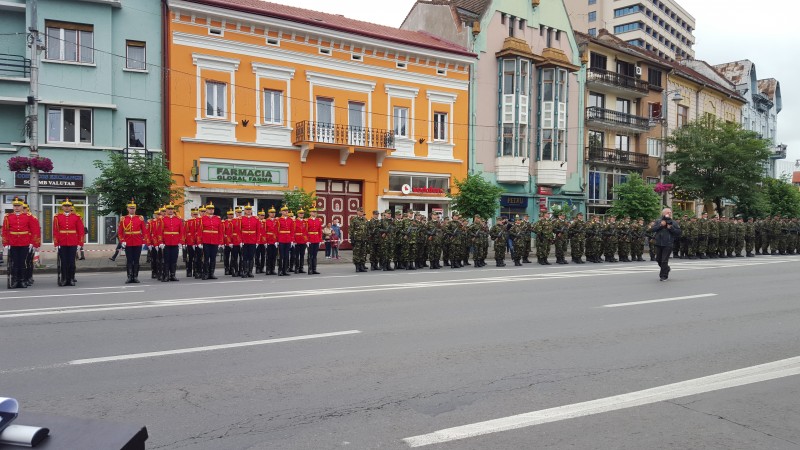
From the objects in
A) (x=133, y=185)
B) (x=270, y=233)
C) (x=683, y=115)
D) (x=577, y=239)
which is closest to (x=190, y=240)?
(x=270, y=233)

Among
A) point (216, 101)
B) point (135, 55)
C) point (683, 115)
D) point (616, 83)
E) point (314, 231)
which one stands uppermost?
point (616, 83)

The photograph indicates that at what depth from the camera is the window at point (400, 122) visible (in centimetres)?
3106

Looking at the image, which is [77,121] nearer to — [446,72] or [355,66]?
[355,66]

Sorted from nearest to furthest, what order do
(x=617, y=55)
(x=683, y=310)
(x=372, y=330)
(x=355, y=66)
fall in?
(x=372, y=330)
(x=683, y=310)
(x=355, y=66)
(x=617, y=55)

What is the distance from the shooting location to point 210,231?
16781 mm

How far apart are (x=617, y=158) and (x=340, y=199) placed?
878 inches

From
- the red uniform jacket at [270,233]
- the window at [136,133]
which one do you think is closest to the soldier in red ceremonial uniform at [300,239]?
the red uniform jacket at [270,233]

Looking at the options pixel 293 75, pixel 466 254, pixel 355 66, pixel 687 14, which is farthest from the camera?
pixel 687 14

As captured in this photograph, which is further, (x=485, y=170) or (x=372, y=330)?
(x=485, y=170)

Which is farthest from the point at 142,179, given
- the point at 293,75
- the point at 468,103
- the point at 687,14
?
the point at 687,14

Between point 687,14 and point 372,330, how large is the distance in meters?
101

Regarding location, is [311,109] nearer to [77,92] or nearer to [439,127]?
[439,127]

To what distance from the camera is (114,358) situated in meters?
6.43

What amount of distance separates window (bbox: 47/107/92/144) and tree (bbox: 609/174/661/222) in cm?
2767
